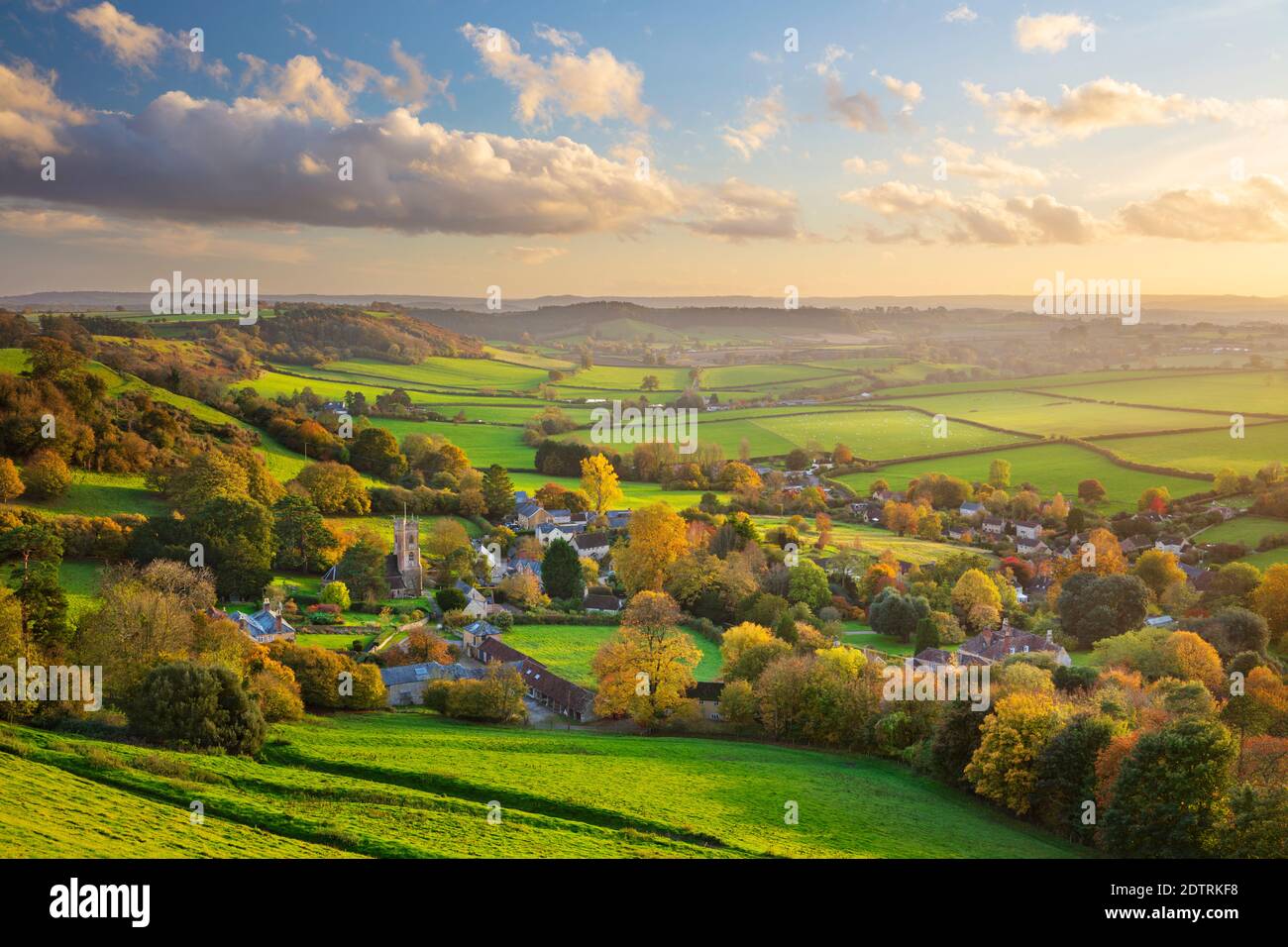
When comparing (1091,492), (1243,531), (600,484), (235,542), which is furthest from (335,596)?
(1243,531)

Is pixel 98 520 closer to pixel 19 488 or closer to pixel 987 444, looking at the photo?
pixel 19 488

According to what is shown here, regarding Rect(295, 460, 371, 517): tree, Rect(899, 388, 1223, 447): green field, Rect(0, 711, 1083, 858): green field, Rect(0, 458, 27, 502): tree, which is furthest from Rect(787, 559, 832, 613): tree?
Rect(899, 388, 1223, 447): green field

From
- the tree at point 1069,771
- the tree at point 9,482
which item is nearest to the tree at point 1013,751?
the tree at point 1069,771

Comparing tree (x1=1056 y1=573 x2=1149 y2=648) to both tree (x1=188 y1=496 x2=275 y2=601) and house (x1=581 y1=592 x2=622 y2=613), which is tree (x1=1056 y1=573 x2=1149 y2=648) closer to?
house (x1=581 y1=592 x2=622 y2=613)

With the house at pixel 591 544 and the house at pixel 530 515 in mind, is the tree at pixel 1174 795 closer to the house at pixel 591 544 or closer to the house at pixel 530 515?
the house at pixel 591 544

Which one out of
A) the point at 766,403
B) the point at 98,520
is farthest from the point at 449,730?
the point at 766,403
